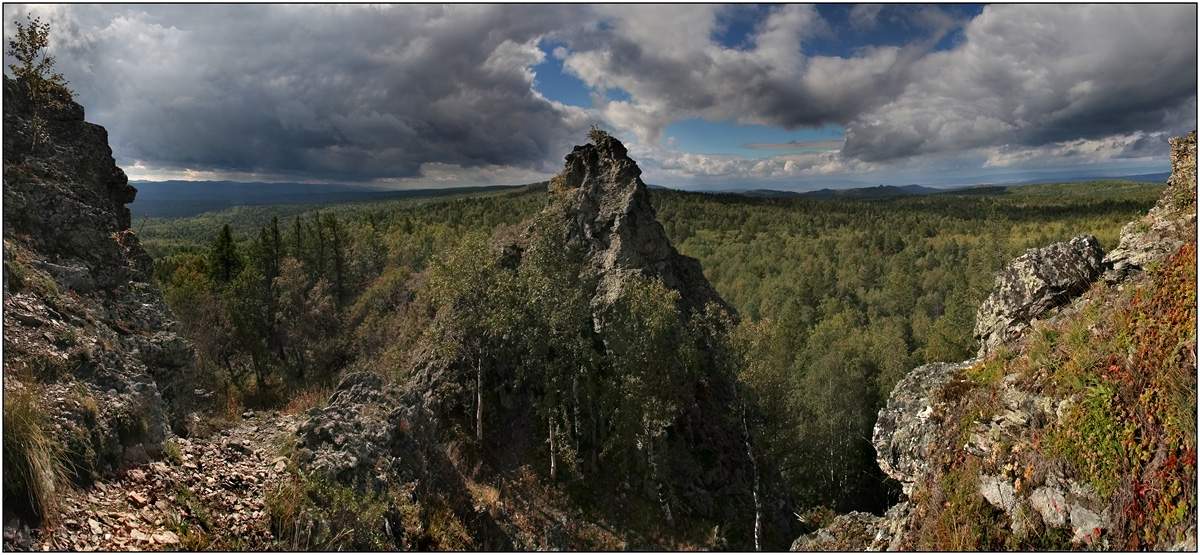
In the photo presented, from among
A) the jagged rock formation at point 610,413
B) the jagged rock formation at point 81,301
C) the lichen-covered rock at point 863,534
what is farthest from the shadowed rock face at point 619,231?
the jagged rock formation at point 81,301

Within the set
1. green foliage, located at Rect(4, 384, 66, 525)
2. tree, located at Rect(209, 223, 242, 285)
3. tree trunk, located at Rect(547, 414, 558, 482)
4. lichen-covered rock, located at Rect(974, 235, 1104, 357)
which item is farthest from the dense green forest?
lichen-covered rock, located at Rect(974, 235, 1104, 357)

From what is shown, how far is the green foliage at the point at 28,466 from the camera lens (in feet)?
20.9

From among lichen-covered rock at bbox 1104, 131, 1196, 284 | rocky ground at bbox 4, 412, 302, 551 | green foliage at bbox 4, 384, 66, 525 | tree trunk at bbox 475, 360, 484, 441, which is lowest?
tree trunk at bbox 475, 360, 484, 441

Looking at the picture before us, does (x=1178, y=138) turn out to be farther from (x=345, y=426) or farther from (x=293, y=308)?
(x=293, y=308)

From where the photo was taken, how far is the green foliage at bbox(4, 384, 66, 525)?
20.9 feet

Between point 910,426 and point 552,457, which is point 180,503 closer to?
point 910,426

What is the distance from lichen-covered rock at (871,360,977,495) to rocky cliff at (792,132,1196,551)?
28mm

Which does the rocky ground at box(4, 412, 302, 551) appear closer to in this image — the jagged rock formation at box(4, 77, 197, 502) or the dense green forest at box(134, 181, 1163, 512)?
the jagged rock formation at box(4, 77, 197, 502)

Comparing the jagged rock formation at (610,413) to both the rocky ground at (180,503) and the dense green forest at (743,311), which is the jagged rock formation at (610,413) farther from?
the rocky ground at (180,503)

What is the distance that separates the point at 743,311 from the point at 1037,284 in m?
64.1

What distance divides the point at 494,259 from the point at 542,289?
296 cm

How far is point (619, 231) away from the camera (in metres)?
30.0

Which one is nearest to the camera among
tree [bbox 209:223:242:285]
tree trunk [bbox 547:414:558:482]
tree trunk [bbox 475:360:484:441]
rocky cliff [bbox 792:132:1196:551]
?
rocky cliff [bbox 792:132:1196:551]

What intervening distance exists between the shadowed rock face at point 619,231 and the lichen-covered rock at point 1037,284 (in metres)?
18.2
